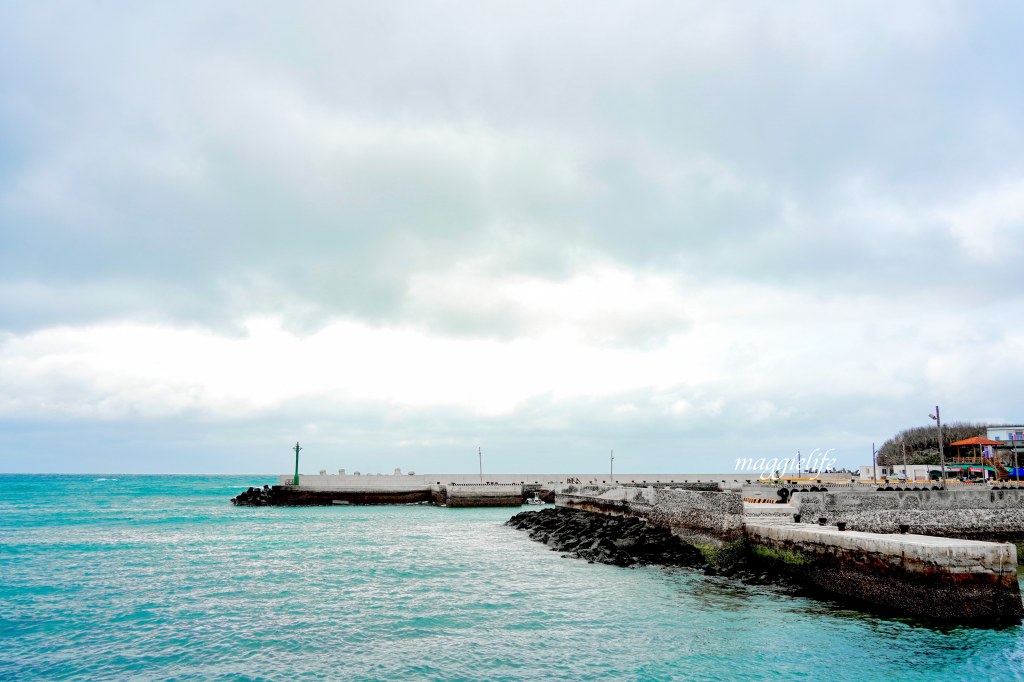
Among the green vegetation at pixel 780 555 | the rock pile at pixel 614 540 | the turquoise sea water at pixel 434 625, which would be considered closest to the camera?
the turquoise sea water at pixel 434 625

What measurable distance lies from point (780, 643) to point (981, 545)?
517 centimetres

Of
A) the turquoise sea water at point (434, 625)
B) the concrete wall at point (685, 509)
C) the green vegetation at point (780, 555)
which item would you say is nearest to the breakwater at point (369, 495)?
the concrete wall at point (685, 509)

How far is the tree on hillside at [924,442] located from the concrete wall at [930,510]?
62591 millimetres

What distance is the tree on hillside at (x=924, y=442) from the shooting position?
83312 millimetres

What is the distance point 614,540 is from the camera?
88.5ft

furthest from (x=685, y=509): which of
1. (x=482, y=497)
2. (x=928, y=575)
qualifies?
(x=482, y=497)

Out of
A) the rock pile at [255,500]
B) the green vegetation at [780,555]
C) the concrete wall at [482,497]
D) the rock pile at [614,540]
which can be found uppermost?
the green vegetation at [780,555]

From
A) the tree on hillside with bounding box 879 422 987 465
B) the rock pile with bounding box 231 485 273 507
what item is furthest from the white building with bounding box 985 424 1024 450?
the rock pile with bounding box 231 485 273 507

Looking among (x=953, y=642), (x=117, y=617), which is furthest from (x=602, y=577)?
(x=117, y=617)

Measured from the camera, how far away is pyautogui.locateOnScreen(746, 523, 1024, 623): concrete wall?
564 inches

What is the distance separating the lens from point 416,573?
23.0m

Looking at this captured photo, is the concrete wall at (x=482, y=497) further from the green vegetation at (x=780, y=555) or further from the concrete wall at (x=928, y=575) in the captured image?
the concrete wall at (x=928, y=575)

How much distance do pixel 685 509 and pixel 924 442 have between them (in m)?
81.5

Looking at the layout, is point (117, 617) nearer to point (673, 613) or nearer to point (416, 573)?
point (416, 573)
